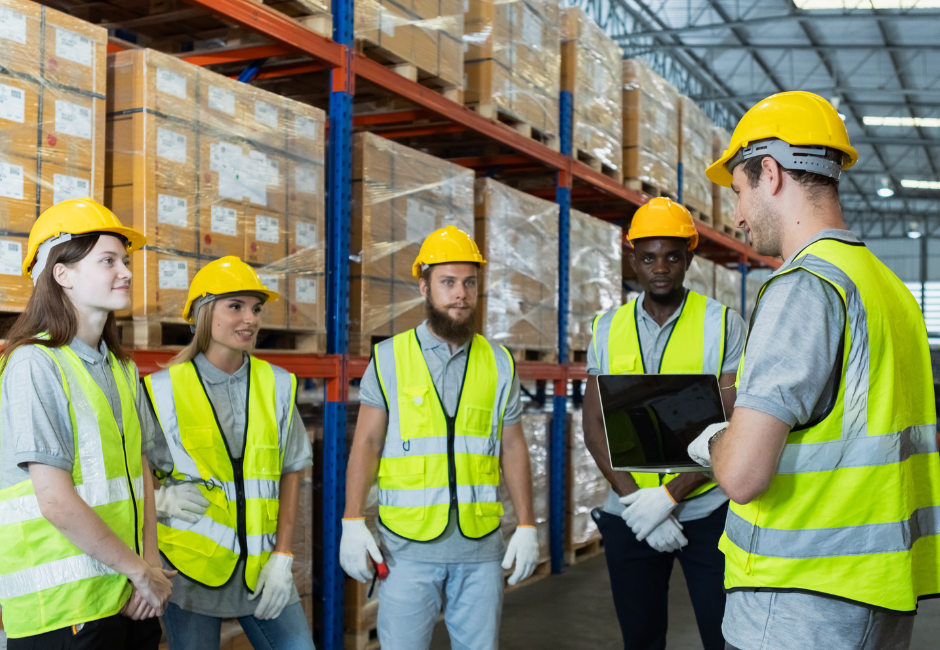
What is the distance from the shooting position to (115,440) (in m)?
2.28

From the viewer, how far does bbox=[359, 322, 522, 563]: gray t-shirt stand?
299 cm

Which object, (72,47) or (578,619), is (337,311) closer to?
(72,47)

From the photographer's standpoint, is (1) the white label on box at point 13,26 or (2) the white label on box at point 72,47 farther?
(2) the white label on box at point 72,47

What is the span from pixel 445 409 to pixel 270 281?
1.27 meters

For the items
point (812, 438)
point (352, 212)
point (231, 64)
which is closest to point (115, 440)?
point (812, 438)

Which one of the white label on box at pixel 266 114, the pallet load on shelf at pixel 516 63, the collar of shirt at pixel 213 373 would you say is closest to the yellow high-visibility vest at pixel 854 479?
the collar of shirt at pixel 213 373

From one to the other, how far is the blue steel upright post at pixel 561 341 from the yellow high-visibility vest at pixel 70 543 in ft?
15.2

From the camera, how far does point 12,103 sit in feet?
9.44

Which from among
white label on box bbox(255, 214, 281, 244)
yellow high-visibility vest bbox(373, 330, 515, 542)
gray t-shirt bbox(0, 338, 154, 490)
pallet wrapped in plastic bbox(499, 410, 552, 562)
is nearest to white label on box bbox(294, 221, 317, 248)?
white label on box bbox(255, 214, 281, 244)

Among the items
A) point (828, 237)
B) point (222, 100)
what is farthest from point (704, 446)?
point (222, 100)

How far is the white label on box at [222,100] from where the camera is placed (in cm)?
363

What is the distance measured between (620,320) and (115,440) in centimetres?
212

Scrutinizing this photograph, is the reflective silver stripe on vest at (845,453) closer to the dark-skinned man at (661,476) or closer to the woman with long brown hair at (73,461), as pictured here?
the dark-skinned man at (661,476)

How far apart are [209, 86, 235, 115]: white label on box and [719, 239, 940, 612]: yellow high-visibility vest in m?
2.76
